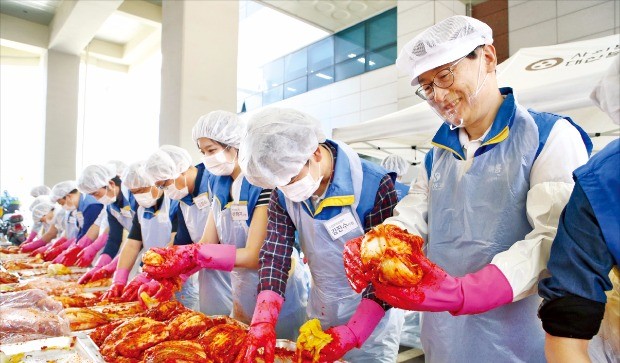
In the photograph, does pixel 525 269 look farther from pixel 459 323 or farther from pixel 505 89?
pixel 505 89

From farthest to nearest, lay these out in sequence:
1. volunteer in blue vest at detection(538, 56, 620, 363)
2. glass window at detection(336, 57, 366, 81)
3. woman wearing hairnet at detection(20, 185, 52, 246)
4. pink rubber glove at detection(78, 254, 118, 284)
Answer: glass window at detection(336, 57, 366, 81)
woman wearing hairnet at detection(20, 185, 52, 246)
pink rubber glove at detection(78, 254, 118, 284)
volunteer in blue vest at detection(538, 56, 620, 363)

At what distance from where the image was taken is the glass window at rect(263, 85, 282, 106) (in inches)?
465

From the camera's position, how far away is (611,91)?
0.83 meters

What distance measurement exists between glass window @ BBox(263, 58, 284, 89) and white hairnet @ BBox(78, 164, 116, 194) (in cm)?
799

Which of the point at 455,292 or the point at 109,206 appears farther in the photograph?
the point at 109,206

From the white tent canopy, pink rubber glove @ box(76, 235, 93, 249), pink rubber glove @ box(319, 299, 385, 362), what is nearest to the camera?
pink rubber glove @ box(319, 299, 385, 362)

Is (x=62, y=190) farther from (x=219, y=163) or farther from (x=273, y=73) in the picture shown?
(x=273, y=73)

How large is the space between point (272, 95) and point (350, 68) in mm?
3194

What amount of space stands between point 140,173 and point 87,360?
5.46 feet

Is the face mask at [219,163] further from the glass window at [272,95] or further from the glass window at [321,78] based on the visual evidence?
the glass window at [272,95]

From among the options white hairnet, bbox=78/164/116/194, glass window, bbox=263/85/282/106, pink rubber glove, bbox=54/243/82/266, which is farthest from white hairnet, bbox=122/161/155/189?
glass window, bbox=263/85/282/106

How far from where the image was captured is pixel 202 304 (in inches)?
111

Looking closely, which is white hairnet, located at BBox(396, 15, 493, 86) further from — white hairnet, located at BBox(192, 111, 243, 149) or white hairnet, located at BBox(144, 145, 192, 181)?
white hairnet, located at BBox(144, 145, 192, 181)

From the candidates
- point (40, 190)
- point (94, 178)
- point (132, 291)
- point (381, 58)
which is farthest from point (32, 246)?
point (381, 58)
